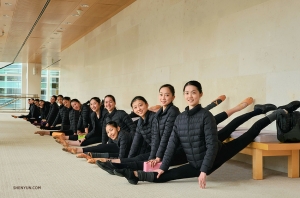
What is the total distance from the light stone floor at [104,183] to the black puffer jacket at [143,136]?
529 mm

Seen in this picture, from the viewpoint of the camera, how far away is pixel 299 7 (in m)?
5.29

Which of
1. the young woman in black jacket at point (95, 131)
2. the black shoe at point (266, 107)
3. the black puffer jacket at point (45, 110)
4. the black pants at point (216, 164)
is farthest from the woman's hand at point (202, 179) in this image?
the black puffer jacket at point (45, 110)

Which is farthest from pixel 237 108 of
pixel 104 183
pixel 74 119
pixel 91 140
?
pixel 74 119

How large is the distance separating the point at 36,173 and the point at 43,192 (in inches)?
43.1

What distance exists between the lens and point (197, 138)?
4426 millimetres

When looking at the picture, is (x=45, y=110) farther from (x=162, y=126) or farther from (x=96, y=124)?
(x=162, y=126)

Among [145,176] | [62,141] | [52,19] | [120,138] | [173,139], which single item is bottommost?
[62,141]

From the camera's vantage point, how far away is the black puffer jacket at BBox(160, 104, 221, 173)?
14.1ft

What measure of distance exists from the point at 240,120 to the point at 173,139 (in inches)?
55.5

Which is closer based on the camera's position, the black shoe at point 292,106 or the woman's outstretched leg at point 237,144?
the woman's outstretched leg at point 237,144

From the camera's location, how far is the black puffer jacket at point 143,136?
5.37 m

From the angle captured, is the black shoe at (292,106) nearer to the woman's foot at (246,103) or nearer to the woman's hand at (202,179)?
the woman's foot at (246,103)

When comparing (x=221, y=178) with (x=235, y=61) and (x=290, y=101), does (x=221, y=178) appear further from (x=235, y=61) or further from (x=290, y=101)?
(x=235, y=61)

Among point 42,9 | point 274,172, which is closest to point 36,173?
point 274,172
